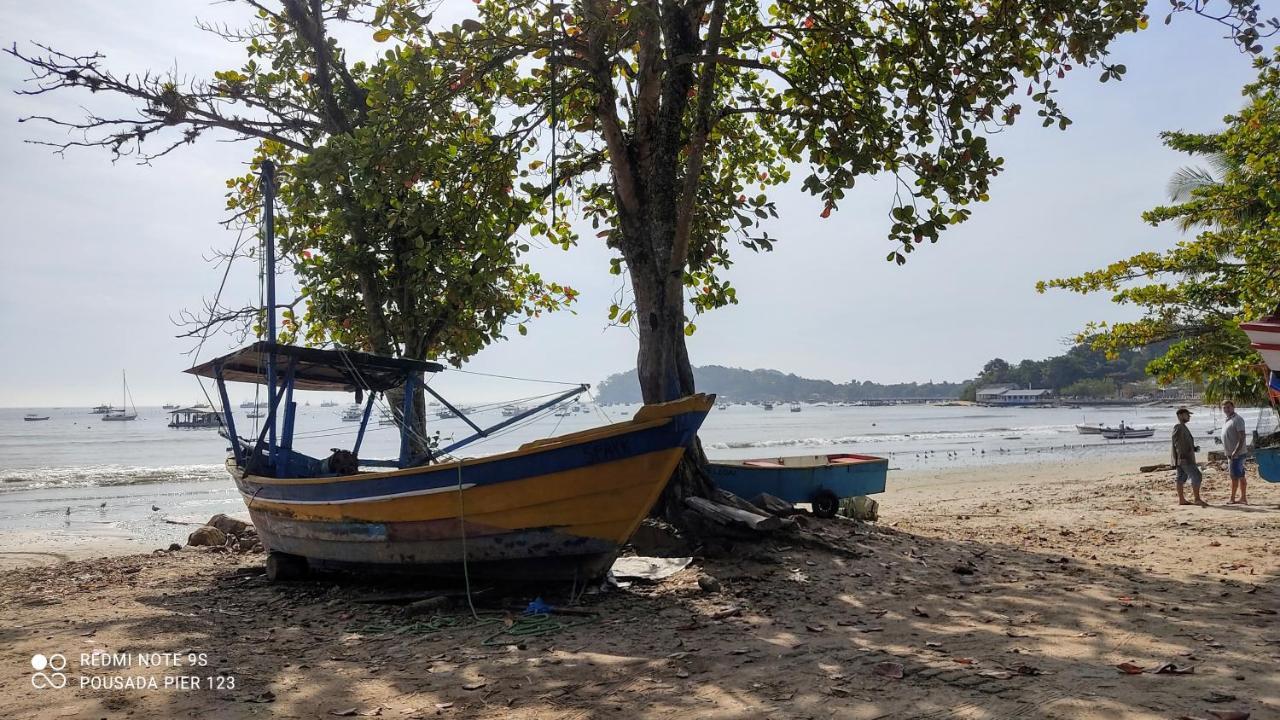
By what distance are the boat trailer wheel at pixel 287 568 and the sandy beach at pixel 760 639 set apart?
30 cm

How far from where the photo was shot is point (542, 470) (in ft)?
22.9

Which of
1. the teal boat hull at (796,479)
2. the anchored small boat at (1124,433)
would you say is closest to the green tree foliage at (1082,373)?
the anchored small boat at (1124,433)

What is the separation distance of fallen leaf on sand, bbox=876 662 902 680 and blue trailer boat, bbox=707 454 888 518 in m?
6.07

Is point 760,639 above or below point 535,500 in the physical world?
below

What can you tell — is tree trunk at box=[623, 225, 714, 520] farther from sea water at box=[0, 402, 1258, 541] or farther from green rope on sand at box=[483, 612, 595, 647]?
green rope on sand at box=[483, 612, 595, 647]

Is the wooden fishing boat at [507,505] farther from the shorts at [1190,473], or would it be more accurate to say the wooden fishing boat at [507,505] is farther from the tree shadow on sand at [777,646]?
the shorts at [1190,473]

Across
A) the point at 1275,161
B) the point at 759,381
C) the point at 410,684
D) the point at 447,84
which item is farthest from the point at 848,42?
the point at 759,381

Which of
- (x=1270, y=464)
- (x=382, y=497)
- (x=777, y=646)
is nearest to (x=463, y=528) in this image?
(x=382, y=497)

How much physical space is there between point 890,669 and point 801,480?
670 centimetres

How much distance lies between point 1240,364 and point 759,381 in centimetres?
18587

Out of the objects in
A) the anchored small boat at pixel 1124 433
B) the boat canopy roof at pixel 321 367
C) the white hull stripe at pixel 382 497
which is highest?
the boat canopy roof at pixel 321 367

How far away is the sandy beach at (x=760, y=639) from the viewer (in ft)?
14.7

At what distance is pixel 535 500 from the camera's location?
709 centimetres

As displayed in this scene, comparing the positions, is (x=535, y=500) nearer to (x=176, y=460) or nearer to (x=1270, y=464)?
(x=1270, y=464)
